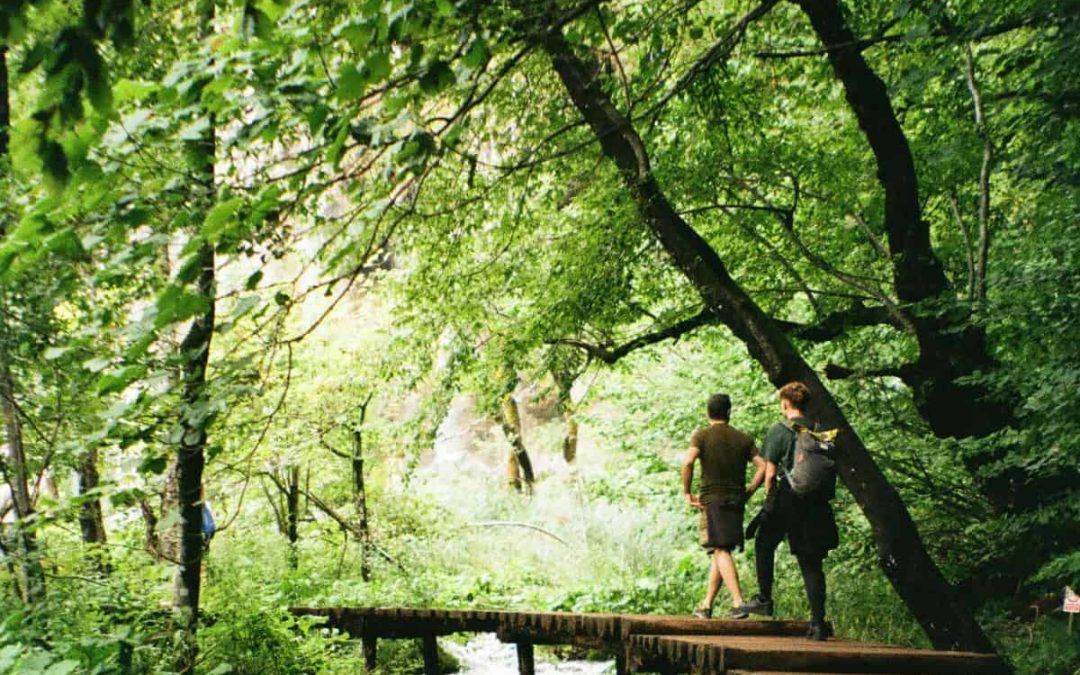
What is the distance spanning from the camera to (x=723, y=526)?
24.2 ft

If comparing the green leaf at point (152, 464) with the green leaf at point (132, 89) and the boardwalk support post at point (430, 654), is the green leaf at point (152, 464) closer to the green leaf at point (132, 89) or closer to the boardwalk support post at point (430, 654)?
the green leaf at point (132, 89)

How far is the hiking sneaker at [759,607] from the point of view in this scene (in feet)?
22.8

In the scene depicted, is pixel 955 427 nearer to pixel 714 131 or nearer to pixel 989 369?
pixel 989 369

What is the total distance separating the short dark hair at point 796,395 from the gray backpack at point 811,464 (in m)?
0.29

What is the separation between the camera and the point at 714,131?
7.81 m

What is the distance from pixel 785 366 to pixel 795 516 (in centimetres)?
131

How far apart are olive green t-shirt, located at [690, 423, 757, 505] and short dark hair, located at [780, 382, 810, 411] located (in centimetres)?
101

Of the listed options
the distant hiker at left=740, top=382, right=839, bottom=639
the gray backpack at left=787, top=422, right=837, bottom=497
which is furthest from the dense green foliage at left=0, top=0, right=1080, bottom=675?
the distant hiker at left=740, top=382, right=839, bottom=639

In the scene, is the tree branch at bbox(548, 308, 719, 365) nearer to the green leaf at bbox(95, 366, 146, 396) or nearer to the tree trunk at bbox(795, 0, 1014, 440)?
the tree trunk at bbox(795, 0, 1014, 440)

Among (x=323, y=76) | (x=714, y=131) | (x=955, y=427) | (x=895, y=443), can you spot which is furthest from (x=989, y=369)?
(x=323, y=76)

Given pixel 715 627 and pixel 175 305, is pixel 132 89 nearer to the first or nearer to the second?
pixel 175 305

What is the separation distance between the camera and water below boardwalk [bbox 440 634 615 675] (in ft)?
37.2

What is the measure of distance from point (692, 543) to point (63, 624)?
29.2 feet

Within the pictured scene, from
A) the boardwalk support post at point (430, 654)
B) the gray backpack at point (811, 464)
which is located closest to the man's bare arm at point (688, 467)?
the gray backpack at point (811, 464)
